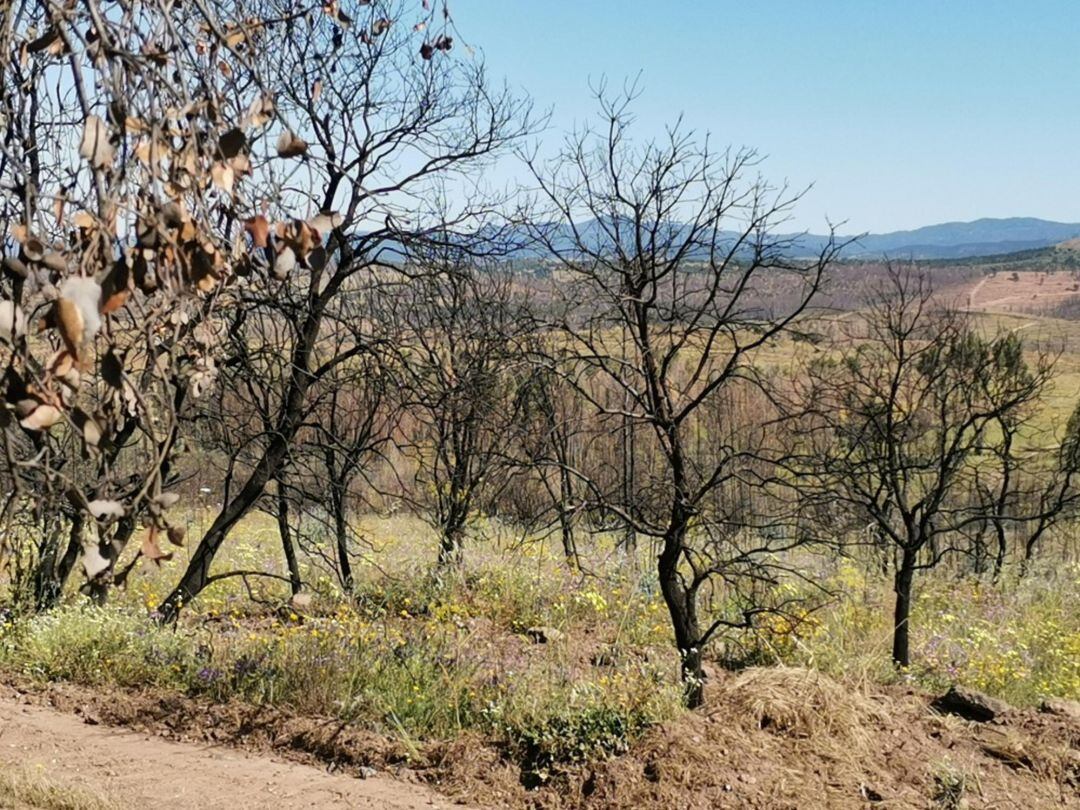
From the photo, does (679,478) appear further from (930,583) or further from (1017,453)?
(1017,453)

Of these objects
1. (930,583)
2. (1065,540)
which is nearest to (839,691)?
(930,583)

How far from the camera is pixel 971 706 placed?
5836 millimetres

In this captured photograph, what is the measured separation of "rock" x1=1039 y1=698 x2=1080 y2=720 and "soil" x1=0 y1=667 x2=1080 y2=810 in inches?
3.3

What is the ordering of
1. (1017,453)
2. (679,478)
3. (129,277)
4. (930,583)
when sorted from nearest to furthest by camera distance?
(129,277), (679,478), (930,583), (1017,453)

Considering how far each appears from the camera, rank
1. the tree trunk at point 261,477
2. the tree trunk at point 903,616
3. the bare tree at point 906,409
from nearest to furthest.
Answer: the tree trunk at point 261,477 → the tree trunk at point 903,616 → the bare tree at point 906,409

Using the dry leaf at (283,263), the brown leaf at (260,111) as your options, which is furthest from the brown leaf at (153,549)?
the brown leaf at (260,111)

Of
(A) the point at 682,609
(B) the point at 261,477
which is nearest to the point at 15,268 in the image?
(A) the point at 682,609

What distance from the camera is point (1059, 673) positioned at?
337 inches

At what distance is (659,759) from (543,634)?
299 centimetres

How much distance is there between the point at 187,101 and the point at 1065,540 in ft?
72.7

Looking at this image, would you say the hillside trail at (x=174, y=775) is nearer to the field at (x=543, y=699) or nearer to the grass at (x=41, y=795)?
the grass at (x=41, y=795)

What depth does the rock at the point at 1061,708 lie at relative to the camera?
18.3ft

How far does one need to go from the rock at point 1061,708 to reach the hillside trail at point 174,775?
3529 millimetres

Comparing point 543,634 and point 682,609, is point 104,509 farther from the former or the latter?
point 543,634
